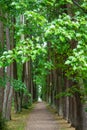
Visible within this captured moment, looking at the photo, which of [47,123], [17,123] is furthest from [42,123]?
[17,123]

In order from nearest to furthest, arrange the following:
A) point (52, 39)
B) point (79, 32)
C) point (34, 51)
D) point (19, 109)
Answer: point (34, 51) → point (79, 32) → point (52, 39) → point (19, 109)

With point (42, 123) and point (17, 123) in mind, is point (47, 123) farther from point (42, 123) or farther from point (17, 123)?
point (17, 123)

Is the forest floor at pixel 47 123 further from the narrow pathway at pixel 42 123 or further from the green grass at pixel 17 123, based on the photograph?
the green grass at pixel 17 123

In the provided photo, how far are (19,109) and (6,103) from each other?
28.2 feet

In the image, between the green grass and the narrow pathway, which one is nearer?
the green grass

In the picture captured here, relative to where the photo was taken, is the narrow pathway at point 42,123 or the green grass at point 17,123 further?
the narrow pathway at point 42,123

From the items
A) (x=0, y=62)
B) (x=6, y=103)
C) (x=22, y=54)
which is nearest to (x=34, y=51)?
(x=22, y=54)

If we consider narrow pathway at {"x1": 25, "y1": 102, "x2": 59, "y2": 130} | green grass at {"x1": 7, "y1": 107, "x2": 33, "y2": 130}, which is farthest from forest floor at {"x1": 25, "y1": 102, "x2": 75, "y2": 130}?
green grass at {"x1": 7, "y1": 107, "x2": 33, "y2": 130}

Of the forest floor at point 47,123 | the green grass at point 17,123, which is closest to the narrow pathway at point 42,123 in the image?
the forest floor at point 47,123

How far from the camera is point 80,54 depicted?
4.96 metres

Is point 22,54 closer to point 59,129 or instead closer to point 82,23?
point 82,23

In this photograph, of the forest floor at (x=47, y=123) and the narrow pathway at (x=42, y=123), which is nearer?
the forest floor at (x=47, y=123)

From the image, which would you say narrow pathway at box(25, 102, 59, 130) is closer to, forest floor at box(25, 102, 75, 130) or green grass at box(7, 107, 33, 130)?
forest floor at box(25, 102, 75, 130)

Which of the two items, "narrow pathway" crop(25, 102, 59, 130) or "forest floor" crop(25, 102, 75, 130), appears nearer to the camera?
"forest floor" crop(25, 102, 75, 130)
